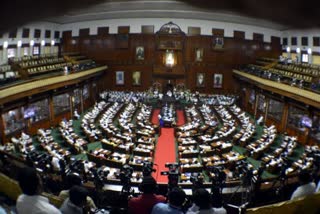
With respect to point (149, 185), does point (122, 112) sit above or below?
below

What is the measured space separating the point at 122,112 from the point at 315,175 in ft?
61.0

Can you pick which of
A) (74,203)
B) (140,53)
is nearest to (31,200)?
(74,203)

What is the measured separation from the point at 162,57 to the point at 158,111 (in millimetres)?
7416

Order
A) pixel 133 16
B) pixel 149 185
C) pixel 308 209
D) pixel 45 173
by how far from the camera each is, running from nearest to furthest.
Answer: pixel 308 209 < pixel 149 185 < pixel 45 173 < pixel 133 16

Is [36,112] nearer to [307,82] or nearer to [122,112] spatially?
[122,112]

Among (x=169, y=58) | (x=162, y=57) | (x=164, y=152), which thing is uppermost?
(x=162, y=57)

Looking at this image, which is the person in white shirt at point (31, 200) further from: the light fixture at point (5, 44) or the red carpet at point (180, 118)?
the light fixture at point (5, 44)

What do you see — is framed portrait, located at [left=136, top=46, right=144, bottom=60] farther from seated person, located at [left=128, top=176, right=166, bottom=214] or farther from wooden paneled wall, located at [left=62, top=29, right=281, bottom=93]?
seated person, located at [left=128, top=176, right=166, bottom=214]

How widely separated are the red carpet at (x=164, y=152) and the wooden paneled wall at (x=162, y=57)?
1159 centimetres

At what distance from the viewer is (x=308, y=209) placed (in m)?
3.62

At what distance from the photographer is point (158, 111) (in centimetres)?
2484

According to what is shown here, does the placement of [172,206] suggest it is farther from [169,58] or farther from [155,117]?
[169,58]

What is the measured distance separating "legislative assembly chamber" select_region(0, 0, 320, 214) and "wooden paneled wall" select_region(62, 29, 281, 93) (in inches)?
4.3

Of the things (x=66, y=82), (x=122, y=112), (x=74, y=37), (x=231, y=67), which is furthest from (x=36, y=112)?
(x=231, y=67)
